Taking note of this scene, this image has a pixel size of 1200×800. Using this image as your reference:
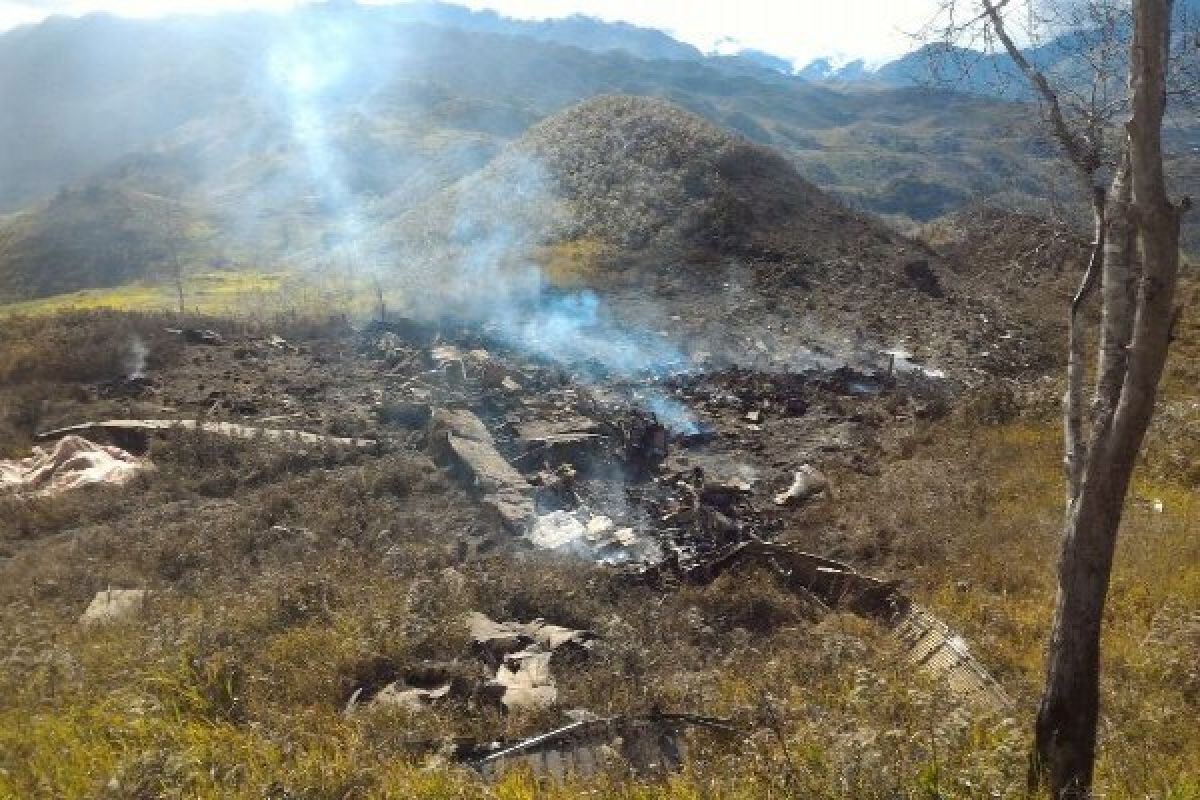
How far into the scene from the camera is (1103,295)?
11.0 ft

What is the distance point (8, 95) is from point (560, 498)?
5645 inches

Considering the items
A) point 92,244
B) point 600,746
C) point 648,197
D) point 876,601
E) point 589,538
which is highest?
point 648,197

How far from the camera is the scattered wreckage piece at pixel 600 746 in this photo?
4.16 metres

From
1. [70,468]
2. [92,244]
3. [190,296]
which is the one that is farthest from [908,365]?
[92,244]

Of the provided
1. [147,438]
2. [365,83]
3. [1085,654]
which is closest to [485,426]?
[147,438]

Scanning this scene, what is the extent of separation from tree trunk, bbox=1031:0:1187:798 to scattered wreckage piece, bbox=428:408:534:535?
644cm

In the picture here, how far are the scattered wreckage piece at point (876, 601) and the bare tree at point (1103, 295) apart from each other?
46.2 inches

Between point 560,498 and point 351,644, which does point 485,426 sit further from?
point 351,644

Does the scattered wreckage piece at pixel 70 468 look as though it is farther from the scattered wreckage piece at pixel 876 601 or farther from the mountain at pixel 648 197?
the mountain at pixel 648 197

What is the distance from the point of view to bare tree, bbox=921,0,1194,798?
281 centimetres

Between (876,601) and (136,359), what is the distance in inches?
558

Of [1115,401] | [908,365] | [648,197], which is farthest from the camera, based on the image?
[648,197]

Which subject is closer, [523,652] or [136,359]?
[523,652]

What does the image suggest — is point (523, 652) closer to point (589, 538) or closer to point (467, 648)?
point (467, 648)
